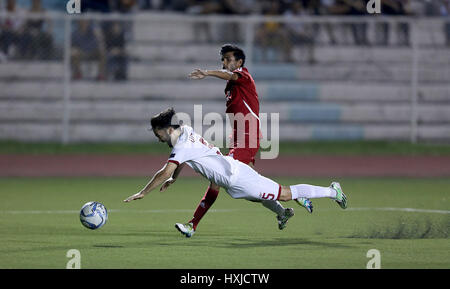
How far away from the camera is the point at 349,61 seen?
22688 millimetres

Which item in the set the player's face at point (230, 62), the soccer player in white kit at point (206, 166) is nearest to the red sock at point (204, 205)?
the soccer player in white kit at point (206, 166)

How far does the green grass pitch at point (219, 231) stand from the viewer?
28.7ft

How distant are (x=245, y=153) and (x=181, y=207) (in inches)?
112

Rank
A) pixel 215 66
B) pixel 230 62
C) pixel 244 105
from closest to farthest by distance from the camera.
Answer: pixel 230 62 < pixel 244 105 < pixel 215 66

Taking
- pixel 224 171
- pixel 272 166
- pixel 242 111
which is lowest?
pixel 224 171

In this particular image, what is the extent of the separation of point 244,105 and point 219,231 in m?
1.55

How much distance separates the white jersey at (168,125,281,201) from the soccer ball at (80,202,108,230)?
1209mm

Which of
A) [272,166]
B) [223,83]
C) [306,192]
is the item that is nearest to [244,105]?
[306,192]

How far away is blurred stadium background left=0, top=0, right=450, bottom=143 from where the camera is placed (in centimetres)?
2141

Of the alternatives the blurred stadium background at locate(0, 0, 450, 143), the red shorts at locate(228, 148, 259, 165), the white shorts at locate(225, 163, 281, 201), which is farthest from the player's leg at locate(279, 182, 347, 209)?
the blurred stadium background at locate(0, 0, 450, 143)

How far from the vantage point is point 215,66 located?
21.9 metres

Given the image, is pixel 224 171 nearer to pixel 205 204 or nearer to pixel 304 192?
pixel 205 204

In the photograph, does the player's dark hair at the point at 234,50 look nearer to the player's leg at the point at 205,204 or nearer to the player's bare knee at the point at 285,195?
the player's leg at the point at 205,204

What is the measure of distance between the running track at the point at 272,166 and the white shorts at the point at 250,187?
25.4 ft
